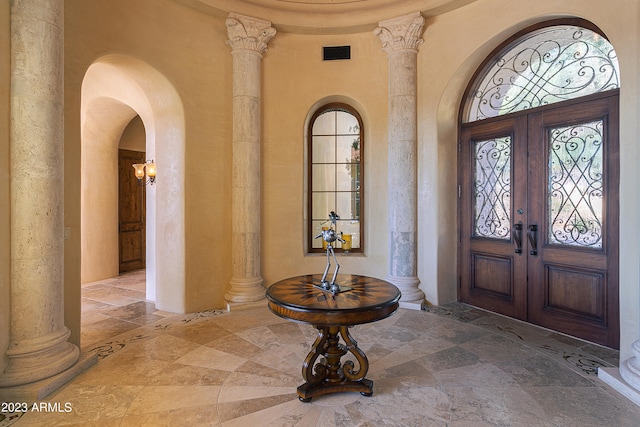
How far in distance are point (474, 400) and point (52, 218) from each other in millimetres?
3504

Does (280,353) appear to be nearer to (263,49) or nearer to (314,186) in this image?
(314,186)

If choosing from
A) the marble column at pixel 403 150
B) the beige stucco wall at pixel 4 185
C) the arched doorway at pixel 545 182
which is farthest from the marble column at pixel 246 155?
the arched doorway at pixel 545 182

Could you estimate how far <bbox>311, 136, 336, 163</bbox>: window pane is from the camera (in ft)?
18.3

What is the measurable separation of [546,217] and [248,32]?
4.42m

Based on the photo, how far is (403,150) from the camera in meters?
4.96

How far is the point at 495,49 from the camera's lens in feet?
14.8

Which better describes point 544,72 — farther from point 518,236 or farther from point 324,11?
point 324,11

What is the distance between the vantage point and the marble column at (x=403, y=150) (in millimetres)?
4926

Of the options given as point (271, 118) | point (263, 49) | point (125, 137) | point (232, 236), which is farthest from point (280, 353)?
point (125, 137)

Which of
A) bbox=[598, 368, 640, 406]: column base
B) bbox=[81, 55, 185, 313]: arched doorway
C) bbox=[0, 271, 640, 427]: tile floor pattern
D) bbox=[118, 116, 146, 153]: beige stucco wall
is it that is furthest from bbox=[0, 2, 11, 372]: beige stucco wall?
bbox=[118, 116, 146, 153]: beige stucco wall

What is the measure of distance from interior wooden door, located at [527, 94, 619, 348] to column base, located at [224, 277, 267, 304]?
11.3 feet

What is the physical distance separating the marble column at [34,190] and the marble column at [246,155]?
227 cm

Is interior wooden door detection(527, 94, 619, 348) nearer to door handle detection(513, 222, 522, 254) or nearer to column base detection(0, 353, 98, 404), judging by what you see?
door handle detection(513, 222, 522, 254)

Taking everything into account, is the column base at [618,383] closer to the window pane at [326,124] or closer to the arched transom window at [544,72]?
the arched transom window at [544,72]
